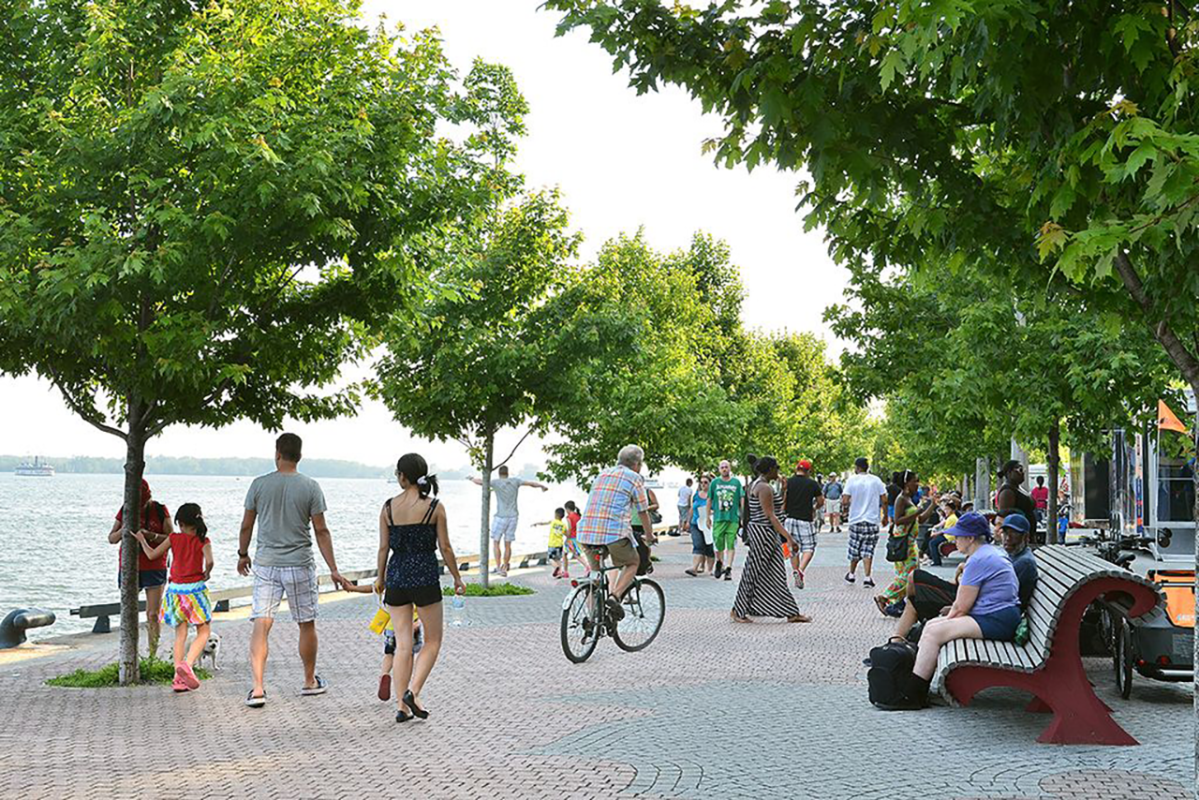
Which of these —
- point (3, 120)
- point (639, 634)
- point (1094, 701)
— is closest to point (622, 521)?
point (639, 634)

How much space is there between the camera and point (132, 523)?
1180cm

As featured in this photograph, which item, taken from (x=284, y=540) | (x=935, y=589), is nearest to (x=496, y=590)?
(x=935, y=589)

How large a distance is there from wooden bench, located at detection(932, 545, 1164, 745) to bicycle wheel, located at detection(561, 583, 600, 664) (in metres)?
3.89

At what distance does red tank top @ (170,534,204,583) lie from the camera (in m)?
11.1

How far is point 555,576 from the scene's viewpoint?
2572 centimetres

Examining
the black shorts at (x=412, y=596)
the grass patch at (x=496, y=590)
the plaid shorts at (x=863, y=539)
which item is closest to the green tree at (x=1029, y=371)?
the plaid shorts at (x=863, y=539)

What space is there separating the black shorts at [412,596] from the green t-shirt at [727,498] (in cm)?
→ 1267

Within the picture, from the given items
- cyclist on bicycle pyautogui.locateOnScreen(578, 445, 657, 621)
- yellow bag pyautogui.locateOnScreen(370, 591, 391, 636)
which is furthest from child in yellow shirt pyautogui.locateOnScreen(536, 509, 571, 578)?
yellow bag pyautogui.locateOnScreen(370, 591, 391, 636)

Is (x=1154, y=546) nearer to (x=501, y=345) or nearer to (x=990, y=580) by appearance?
(x=990, y=580)

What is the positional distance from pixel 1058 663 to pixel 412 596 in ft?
14.5

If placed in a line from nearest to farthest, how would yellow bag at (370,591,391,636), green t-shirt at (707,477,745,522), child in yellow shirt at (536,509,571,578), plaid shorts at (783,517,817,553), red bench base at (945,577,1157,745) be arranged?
red bench base at (945,577,1157,745)
yellow bag at (370,591,391,636)
plaid shorts at (783,517,817,553)
green t-shirt at (707,477,745,522)
child in yellow shirt at (536,509,571,578)

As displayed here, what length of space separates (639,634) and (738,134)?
779 cm

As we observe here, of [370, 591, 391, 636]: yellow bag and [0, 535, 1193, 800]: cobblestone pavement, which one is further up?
[370, 591, 391, 636]: yellow bag

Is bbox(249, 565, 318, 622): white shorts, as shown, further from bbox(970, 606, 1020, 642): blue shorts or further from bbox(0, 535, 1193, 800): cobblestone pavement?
bbox(970, 606, 1020, 642): blue shorts
